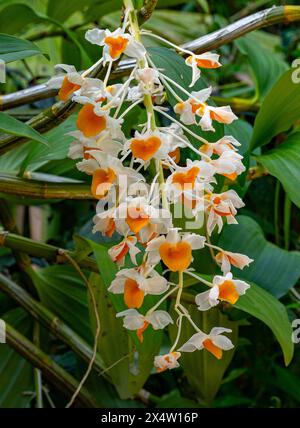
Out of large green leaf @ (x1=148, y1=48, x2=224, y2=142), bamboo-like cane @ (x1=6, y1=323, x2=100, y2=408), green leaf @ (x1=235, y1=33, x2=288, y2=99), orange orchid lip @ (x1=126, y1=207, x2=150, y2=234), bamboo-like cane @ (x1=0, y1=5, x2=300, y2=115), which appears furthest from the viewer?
green leaf @ (x1=235, y1=33, x2=288, y2=99)

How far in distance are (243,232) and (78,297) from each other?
0.25m

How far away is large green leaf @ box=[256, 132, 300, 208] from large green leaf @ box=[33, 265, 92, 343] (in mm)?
313

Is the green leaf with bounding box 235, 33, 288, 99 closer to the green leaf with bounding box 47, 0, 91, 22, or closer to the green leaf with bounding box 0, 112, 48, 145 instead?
the green leaf with bounding box 47, 0, 91, 22

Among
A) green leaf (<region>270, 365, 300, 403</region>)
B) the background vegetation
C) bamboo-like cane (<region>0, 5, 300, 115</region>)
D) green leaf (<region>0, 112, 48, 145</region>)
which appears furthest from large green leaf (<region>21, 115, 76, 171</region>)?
green leaf (<region>270, 365, 300, 403</region>)

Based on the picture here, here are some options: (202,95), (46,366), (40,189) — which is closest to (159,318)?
(202,95)

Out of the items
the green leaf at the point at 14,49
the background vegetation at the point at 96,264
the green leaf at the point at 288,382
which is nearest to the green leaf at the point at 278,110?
the background vegetation at the point at 96,264

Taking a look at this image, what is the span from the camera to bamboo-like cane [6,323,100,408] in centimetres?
69

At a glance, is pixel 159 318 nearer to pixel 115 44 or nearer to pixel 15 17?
pixel 115 44

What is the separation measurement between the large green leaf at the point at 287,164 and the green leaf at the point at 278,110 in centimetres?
2

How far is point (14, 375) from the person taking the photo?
78 cm

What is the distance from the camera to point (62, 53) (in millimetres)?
823

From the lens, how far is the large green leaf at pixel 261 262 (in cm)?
61

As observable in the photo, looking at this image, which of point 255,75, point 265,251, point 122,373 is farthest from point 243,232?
point 255,75

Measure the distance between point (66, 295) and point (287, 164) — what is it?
358 millimetres
